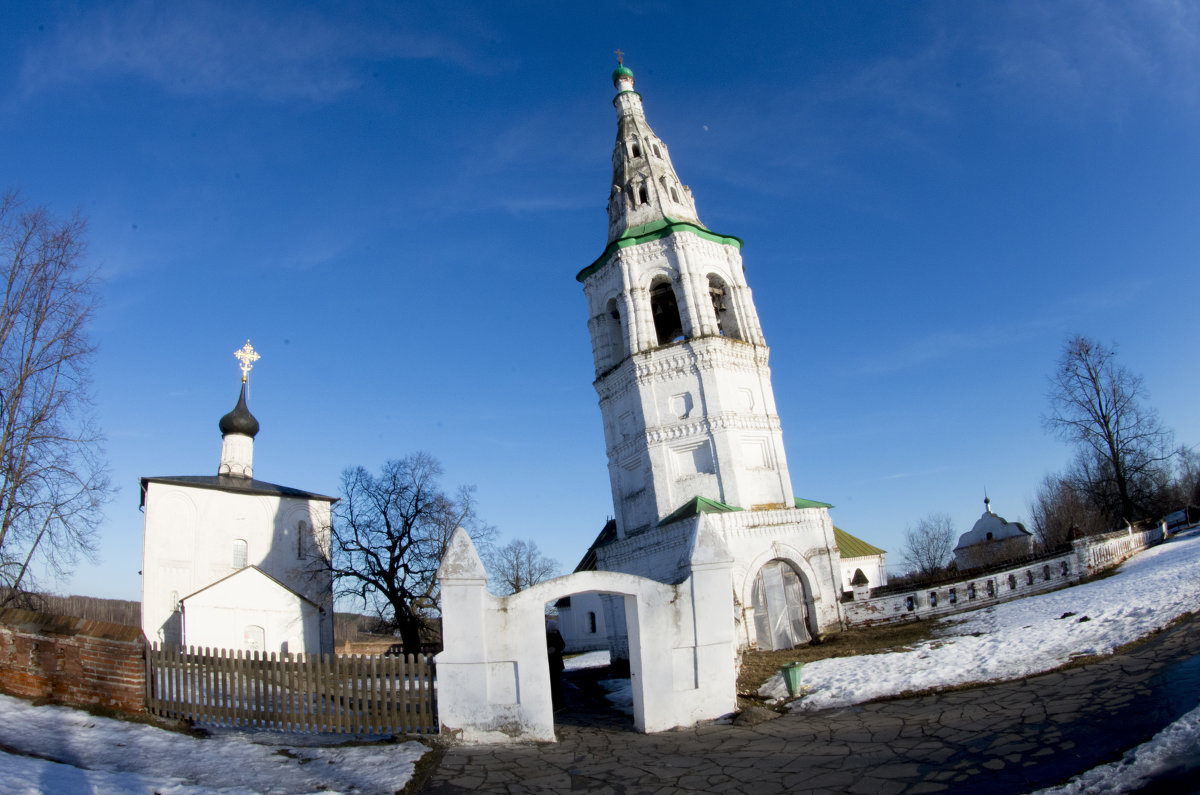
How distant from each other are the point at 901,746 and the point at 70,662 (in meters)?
10.6

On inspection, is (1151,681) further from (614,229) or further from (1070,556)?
(614,229)

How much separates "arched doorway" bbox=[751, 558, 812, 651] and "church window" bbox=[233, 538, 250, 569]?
22279 millimetres

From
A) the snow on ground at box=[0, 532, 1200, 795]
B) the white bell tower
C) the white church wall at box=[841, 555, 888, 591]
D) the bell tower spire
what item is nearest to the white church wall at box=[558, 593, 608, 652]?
the white church wall at box=[841, 555, 888, 591]

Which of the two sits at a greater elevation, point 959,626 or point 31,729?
point 31,729

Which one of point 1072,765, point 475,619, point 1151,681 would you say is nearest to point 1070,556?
point 1151,681

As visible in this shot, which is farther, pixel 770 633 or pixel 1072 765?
pixel 770 633

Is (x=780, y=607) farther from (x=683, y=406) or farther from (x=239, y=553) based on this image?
(x=239, y=553)

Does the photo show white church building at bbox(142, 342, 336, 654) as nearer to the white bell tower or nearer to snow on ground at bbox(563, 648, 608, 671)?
snow on ground at bbox(563, 648, 608, 671)

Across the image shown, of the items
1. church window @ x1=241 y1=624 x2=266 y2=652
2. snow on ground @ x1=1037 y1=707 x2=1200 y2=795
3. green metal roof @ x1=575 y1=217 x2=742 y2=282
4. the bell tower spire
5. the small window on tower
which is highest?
the bell tower spire

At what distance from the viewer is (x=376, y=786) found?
754cm

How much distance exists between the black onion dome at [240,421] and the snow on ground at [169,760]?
25.3m

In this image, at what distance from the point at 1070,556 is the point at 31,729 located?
21070mm

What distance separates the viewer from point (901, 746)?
25.9 feet

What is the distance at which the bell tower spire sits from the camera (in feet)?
74.8
